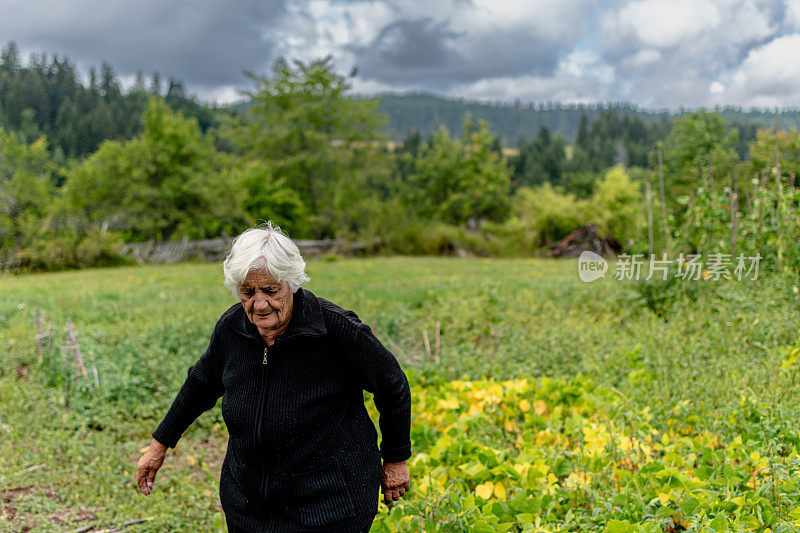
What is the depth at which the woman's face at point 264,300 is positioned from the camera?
1877 mm

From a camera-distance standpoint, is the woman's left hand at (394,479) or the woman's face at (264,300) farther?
the woman's left hand at (394,479)

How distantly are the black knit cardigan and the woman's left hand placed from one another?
0.26 feet

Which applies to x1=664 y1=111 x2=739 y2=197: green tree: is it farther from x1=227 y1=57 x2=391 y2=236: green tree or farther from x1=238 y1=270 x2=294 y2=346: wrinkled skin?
A: x1=238 y1=270 x2=294 y2=346: wrinkled skin

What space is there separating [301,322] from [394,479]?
728 mm

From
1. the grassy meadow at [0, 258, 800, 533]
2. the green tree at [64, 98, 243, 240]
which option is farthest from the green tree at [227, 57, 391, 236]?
the grassy meadow at [0, 258, 800, 533]

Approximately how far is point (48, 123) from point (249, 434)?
71505 mm

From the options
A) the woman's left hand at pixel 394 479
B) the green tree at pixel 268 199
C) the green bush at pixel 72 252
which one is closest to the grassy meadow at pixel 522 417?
the woman's left hand at pixel 394 479

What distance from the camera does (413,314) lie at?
7.86m

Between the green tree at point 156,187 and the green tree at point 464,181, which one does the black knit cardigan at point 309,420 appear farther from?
the green tree at point 464,181

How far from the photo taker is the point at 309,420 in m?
1.92

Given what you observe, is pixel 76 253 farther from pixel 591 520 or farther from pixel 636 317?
pixel 591 520

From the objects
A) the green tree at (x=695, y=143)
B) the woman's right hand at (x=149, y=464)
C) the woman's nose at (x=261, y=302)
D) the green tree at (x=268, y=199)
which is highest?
the green tree at (x=695, y=143)

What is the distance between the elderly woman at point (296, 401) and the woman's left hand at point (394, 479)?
7 cm
